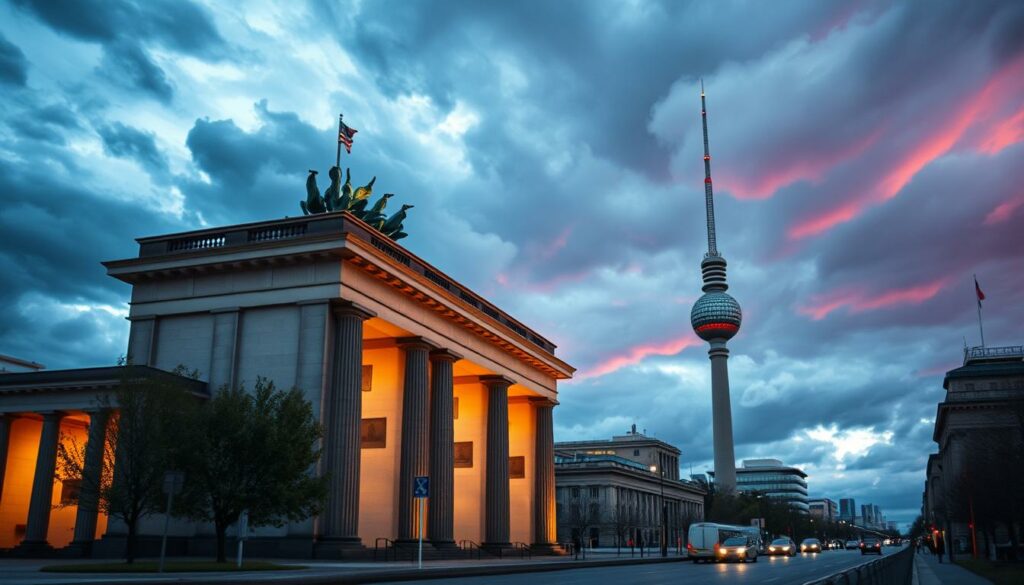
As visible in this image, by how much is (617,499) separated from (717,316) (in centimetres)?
6639

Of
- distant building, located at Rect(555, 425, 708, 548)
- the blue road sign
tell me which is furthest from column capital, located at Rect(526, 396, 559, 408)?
distant building, located at Rect(555, 425, 708, 548)

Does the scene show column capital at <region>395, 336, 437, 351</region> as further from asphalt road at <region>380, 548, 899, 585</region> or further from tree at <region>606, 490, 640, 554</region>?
tree at <region>606, 490, 640, 554</region>

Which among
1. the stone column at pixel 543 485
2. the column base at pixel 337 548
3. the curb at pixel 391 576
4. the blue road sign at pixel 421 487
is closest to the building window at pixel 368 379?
the column base at pixel 337 548

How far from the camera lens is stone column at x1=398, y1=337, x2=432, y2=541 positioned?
45.0 m

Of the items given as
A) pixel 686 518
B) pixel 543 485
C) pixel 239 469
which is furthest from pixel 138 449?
pixel 686 518

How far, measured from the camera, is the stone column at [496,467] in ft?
186

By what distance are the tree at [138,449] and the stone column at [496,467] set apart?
91.3 feet

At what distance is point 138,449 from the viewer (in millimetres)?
31438

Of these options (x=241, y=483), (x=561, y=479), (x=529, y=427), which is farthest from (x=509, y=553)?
(x=561, y=479)

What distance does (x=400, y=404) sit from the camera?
48.1 meters

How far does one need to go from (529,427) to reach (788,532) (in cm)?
12168

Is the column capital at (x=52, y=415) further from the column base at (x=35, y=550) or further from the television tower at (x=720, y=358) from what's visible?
the television tower at (x=720, y=358)

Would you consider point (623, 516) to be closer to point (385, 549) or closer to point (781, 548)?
point (781, 548)

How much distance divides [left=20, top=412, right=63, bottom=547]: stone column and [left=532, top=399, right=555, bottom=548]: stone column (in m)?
33.7
